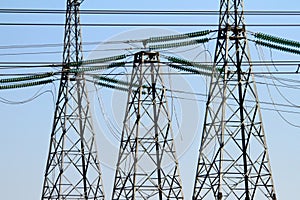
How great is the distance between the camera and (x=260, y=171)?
30.6 meters

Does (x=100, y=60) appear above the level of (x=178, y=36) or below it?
below

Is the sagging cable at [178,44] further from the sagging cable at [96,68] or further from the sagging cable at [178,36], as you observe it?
the sagging cable at [96,68]

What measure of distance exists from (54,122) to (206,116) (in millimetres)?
10756

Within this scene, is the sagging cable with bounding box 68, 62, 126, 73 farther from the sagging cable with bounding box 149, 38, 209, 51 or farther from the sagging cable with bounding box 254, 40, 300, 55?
the sagging cable with bounding box 254, 40, 300, 55

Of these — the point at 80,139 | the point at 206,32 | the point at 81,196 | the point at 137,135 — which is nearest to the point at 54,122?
the point at 80,139

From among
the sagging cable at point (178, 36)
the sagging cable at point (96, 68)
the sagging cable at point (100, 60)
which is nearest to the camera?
the sagging cable at point (178, 36)

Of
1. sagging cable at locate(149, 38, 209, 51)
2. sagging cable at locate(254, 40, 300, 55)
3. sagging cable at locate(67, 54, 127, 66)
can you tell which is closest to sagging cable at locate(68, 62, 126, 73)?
sagging cable at locate(67, 54, 127, 66)

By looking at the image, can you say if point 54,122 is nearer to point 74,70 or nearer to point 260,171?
point 74,70

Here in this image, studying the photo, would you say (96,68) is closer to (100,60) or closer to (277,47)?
(100,60)

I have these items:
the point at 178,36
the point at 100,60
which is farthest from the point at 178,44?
the point at 100,60

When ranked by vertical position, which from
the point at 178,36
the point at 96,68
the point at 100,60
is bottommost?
the point at 96,68

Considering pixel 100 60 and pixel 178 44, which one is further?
pixel 100 60

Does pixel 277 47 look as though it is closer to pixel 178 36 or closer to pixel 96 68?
pixel 178 36

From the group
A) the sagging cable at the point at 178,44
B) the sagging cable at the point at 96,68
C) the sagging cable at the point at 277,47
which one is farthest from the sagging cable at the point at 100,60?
the sagging cable at the point at 277,47
